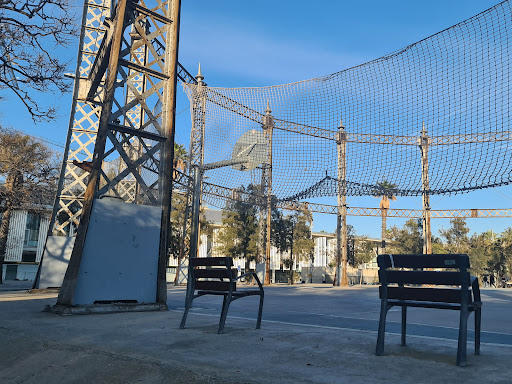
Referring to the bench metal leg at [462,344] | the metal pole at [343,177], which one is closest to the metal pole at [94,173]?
the bench metal leg at [462,344]

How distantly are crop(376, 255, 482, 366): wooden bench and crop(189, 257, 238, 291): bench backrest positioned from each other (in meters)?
1.64

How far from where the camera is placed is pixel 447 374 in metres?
2.68

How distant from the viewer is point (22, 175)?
68.0ft

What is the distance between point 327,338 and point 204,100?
19.9 meters

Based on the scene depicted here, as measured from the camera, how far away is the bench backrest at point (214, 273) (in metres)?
4.50

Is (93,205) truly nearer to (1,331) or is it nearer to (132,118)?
(1,331)

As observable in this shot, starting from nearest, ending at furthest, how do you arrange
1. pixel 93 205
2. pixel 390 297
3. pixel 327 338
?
pixel 390 297 < pixel 327 338 < pixel 93 205

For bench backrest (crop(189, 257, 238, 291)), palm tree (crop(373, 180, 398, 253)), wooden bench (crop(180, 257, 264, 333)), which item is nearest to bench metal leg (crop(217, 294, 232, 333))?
wooden bench (crop(180, 257, 264, 333))

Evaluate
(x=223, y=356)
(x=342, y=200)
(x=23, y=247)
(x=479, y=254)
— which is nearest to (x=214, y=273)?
(x=223, y=356)

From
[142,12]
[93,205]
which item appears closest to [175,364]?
[93,205]

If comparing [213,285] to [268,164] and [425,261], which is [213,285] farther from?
[268,164]

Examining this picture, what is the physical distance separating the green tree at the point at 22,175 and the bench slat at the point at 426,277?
18931mm

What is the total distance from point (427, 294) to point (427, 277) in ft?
0.44

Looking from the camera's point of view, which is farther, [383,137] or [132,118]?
[383,137]
